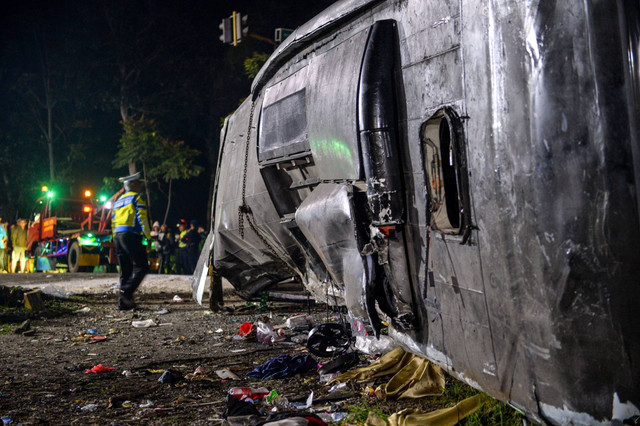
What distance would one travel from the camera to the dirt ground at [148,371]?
3.25 meters

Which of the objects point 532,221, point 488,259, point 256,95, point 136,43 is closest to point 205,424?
point 488,259

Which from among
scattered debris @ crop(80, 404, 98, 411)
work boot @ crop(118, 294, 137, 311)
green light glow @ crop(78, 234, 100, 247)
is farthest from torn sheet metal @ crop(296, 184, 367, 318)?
green light glow @ crop(78, 234, 100, 247)

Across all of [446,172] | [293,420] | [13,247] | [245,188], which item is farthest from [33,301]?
[13,247]

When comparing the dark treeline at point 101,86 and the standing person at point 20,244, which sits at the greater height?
the dark treeline at point 101,86

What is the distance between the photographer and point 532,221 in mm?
1905

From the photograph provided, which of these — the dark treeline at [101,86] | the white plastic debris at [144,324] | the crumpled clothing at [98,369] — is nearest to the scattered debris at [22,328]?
the white plastic debris at [144,324]

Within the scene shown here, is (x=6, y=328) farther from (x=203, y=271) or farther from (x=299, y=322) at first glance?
(x=299, y=322)

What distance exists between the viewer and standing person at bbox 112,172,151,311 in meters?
8.13

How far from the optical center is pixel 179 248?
619 inches

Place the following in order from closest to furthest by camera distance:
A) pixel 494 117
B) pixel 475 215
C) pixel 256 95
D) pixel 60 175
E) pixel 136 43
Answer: pixel 494 117, pixel 475 215, pixel 256 95, pixel 136 43, pixel 60 175

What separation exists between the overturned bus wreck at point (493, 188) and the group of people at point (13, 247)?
16571 millimetres

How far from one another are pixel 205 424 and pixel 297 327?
2740 mm

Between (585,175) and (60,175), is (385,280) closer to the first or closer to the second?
(585,175)

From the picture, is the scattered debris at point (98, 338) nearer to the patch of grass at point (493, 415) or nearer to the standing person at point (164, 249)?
the patch of grass at point (493, 415)
